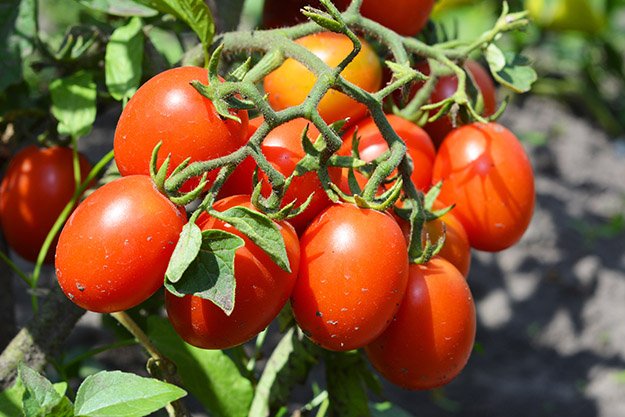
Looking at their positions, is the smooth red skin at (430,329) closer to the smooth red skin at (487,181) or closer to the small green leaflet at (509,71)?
the smooth red skin at (487,181)

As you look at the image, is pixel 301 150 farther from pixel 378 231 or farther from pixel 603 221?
pixel 603 221

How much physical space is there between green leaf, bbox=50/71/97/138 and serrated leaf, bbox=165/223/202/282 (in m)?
0.38

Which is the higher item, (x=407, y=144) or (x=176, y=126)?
(x=176, y=126)

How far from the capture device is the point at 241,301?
1.62 feet

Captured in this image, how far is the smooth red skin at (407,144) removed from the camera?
0.65 meters

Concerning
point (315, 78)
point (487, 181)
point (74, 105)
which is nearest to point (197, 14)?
point (315, 78)

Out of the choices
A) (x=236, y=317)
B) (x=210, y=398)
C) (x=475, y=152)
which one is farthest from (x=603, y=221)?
(x=236, y=317)

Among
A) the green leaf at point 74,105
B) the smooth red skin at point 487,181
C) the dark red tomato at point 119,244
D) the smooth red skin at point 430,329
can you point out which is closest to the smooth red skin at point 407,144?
the smooth red skin at point 487,181

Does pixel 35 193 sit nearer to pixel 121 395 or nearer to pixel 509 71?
pixel 121 395

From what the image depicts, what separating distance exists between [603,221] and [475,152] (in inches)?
64.9

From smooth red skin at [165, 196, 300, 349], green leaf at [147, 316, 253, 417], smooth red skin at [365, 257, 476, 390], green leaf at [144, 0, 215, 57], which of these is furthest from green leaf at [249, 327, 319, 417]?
green leaf at [144, 0, 215, 57]

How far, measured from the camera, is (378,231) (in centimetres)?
54

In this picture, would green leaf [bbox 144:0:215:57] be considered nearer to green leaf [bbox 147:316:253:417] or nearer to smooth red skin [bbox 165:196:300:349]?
smooth red skin [bbox 165:196:300:349]

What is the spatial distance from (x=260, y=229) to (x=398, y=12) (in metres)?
0.42
